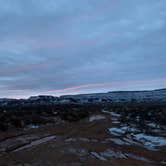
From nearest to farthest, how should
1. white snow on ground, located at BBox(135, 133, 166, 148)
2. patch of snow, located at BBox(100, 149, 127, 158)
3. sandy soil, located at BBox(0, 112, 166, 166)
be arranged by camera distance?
1. sandy soil, located at BBox(0, 112, 166, 166)
2. patch of snow, located at BBox(100, 149, 127, 158)
3. white snow on ground, located at BBox(135, 133, 166, 148)

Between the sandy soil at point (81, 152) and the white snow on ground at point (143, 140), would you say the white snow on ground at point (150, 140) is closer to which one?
the white snow on ground at point (143, 140)

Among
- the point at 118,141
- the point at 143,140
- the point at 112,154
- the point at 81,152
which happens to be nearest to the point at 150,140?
the point at 143,140

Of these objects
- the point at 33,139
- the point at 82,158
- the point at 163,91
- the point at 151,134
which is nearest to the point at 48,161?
the point at 82,158

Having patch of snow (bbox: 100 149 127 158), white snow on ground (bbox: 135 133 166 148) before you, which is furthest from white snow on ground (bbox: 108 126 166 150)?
patch of snow (bbox: 100 149 127 158)

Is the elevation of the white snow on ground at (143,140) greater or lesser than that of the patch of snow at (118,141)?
lesser

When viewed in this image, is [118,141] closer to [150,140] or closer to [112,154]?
[150,140]

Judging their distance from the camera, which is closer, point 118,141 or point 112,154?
point 112,154

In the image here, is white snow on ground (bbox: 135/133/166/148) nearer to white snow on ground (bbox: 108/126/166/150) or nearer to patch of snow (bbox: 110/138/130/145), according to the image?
white snow on ground (bbox: 108/126/166/150)

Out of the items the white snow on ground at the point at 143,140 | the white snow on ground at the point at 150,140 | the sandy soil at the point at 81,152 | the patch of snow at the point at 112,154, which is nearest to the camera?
the sandy soil at the point at 81,152

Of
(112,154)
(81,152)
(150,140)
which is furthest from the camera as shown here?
(150,140)

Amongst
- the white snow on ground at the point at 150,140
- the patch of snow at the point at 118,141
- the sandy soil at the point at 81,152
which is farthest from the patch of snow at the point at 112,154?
the white snow on ground at the point at 150,140

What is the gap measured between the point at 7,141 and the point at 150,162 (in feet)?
36.0

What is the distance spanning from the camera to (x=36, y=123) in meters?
30.7

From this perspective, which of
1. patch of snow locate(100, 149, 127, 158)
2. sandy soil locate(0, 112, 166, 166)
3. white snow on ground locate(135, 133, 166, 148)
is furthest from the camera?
white snow on ground locate(135, 133, 166, 148)
